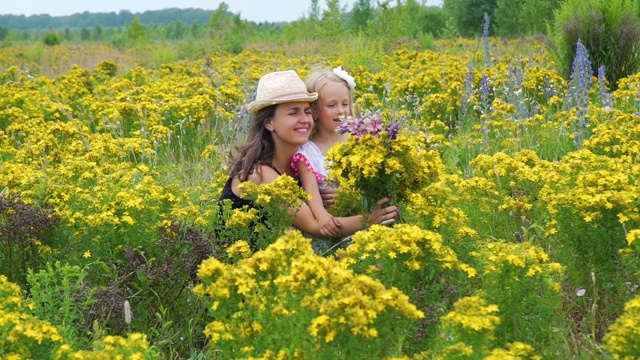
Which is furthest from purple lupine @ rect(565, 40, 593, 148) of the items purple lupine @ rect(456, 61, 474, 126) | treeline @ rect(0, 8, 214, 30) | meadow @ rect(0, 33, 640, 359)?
treeline @ rect(0, 8, 214, 30)

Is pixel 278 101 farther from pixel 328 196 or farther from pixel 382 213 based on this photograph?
pixel 382 213

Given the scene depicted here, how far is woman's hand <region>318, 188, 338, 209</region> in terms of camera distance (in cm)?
466

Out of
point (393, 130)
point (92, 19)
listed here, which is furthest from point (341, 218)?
point (92, 19)

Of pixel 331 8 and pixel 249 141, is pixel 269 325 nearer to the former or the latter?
pixel 249 141

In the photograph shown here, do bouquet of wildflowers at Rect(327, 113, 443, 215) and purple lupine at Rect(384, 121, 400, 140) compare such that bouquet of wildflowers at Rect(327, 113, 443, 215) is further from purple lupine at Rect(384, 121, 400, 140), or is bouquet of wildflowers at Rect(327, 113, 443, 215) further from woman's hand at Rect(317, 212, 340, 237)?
woman's hand at Rect(317, 212, 340, 237)

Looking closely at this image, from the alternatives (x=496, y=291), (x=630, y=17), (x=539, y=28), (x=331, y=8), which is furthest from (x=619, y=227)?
(x=539, y=28)

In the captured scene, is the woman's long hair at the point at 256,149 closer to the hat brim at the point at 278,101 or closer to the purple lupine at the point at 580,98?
the hat brim at the point at 278,101

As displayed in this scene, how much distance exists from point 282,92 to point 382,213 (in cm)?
129

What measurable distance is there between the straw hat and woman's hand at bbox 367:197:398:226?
45.4 inches

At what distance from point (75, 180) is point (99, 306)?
1.33 m

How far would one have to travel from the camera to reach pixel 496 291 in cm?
303

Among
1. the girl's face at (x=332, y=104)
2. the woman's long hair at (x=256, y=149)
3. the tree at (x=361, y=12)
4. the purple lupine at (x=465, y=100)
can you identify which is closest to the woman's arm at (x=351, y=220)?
the woman's long hair at (x=256, y=149)

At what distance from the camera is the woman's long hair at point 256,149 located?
15.5 feet

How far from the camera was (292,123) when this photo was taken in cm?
477
